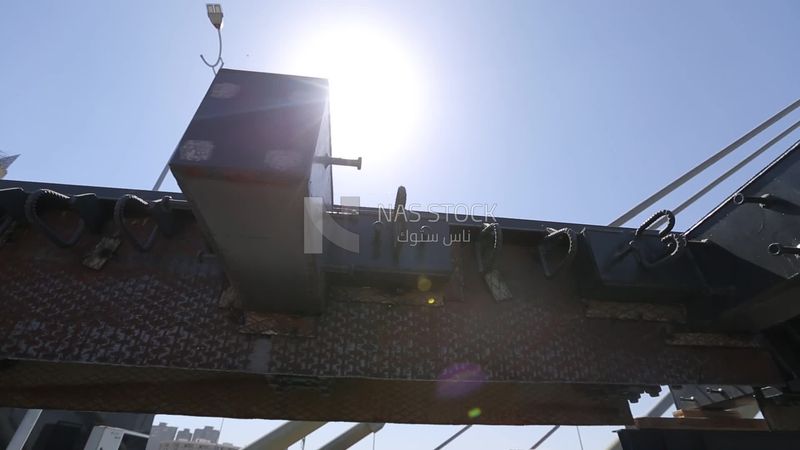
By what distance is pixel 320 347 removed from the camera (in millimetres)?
2445

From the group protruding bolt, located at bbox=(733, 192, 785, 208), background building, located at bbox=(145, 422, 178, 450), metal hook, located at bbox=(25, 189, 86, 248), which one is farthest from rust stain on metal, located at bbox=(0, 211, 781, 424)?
background building, located at bbox=(145, 422, 178, 450)

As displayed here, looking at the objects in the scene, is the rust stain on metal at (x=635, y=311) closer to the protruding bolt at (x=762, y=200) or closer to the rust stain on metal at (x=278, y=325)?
the protruding bolt at (x=762, y=200)

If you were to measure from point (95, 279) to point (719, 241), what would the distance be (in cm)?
458

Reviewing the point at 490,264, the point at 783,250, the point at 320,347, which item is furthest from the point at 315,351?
the point at 783,250

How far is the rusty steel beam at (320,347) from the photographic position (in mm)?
2375

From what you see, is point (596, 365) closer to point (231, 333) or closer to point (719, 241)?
point (719, 241)

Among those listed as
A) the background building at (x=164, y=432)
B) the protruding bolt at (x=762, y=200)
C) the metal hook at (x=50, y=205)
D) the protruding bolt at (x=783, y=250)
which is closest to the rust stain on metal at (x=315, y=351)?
the metal hook at (x=50, y=205)

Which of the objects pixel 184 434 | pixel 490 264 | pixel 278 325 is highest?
pixel 184 434

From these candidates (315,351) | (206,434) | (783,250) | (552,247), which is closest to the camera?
(783,250)

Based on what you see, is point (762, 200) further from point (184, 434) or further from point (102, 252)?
point (184, 434)

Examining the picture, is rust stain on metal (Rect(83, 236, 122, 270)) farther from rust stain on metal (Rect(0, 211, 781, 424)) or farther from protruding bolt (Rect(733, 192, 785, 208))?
protruding bolt (Rect(733, 192, 785, 208))

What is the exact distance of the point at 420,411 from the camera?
9.00ft

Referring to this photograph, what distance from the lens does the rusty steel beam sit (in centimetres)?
238

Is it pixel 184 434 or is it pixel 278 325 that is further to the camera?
pixel 184 434
